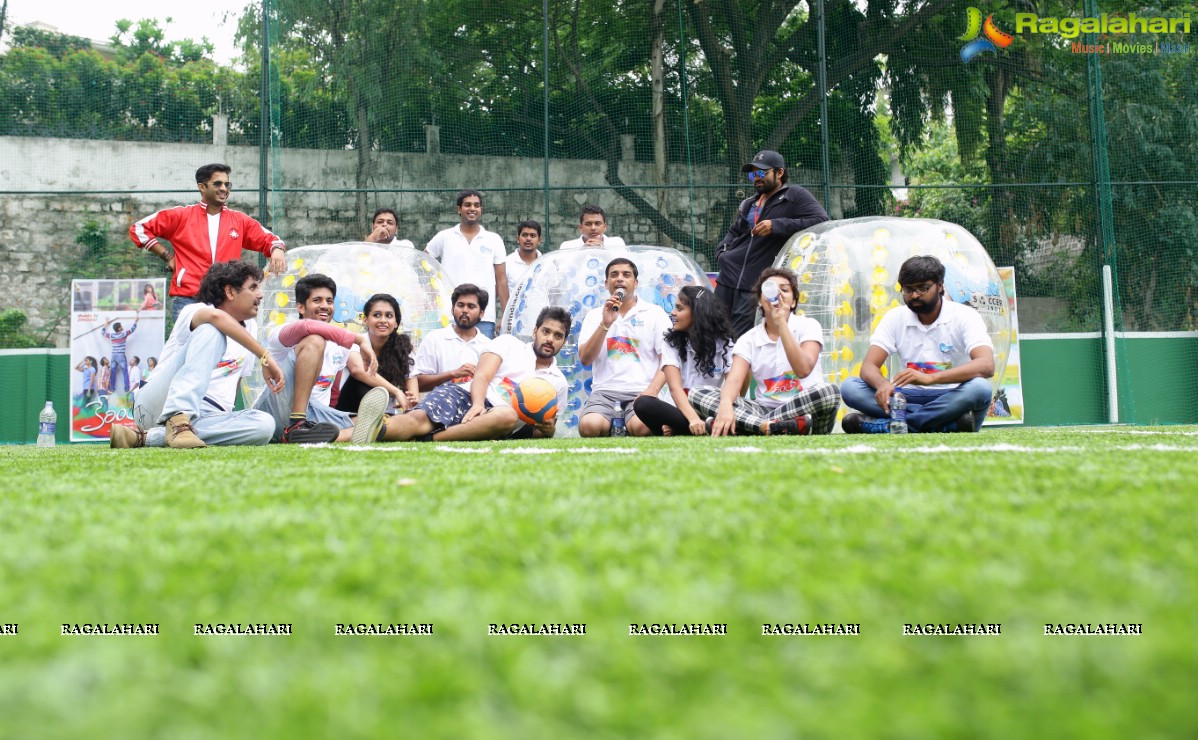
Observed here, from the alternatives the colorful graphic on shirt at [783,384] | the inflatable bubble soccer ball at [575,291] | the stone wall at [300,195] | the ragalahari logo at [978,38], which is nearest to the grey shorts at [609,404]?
the inflatable bubble soccer ball at [575,291]

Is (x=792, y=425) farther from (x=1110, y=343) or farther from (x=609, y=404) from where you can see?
(x=1110, y=343)

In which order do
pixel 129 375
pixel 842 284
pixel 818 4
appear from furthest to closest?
1. pixel 818 4
2. pixel 129 375
3. pixel 842 284

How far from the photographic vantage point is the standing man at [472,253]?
24.2 ft

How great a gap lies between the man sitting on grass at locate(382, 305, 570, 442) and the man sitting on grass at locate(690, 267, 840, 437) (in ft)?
3.02

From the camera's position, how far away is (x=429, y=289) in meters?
6.82

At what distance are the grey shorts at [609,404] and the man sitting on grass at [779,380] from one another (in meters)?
0.47

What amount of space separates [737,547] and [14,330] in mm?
10190

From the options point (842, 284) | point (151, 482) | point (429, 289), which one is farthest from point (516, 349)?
point (151, 482)

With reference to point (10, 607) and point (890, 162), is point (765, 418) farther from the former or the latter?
point (890, 162)

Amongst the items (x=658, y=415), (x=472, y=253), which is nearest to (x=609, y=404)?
(x=658, y=415)

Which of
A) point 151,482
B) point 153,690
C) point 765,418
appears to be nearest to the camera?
point 153,690

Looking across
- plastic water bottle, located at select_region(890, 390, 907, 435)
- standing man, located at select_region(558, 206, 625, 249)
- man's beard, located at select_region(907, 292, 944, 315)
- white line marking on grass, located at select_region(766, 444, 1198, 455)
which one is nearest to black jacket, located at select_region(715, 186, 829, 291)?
standing man, located at select_region(558, 206, 625, 249)

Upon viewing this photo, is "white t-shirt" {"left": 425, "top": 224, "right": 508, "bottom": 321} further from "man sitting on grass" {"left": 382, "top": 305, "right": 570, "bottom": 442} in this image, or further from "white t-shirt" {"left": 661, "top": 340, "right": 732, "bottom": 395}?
"white t-shirt" {"left": 661, "top": 340, "right": 732, "bottom": 395}

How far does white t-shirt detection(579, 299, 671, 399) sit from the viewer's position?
19.8 ft
